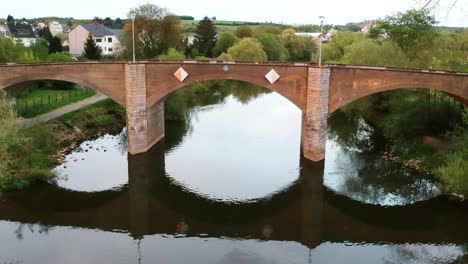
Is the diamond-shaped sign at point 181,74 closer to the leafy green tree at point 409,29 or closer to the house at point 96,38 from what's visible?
the leafy green tree at point 409,29

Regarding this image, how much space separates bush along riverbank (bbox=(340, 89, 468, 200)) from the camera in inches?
1071

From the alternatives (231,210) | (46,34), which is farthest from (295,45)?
(231,210)

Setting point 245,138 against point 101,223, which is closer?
point 101,223

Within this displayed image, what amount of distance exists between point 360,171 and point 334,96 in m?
5.34

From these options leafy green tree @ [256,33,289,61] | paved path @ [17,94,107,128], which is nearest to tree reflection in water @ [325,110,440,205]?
paved path @ [17,94,107,128]

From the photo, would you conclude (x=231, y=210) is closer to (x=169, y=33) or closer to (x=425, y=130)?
(x=425, y=130)

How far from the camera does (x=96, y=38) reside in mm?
85250

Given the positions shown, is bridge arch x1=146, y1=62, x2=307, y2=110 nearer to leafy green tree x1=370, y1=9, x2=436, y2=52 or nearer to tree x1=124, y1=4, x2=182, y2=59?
leafy green tree x1=370, y1=9, x2=436, y2=52

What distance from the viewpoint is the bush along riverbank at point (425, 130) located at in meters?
27.2

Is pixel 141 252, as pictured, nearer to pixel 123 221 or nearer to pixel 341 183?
pixel 123 221

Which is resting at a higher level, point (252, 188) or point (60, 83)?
point (60, 83)

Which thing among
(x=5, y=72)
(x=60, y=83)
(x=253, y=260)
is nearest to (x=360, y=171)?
(x=253, y=260)

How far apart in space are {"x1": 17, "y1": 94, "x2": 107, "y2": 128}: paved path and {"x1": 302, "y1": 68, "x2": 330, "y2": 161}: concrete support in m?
19.7

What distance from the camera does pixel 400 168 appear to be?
97.7ft
